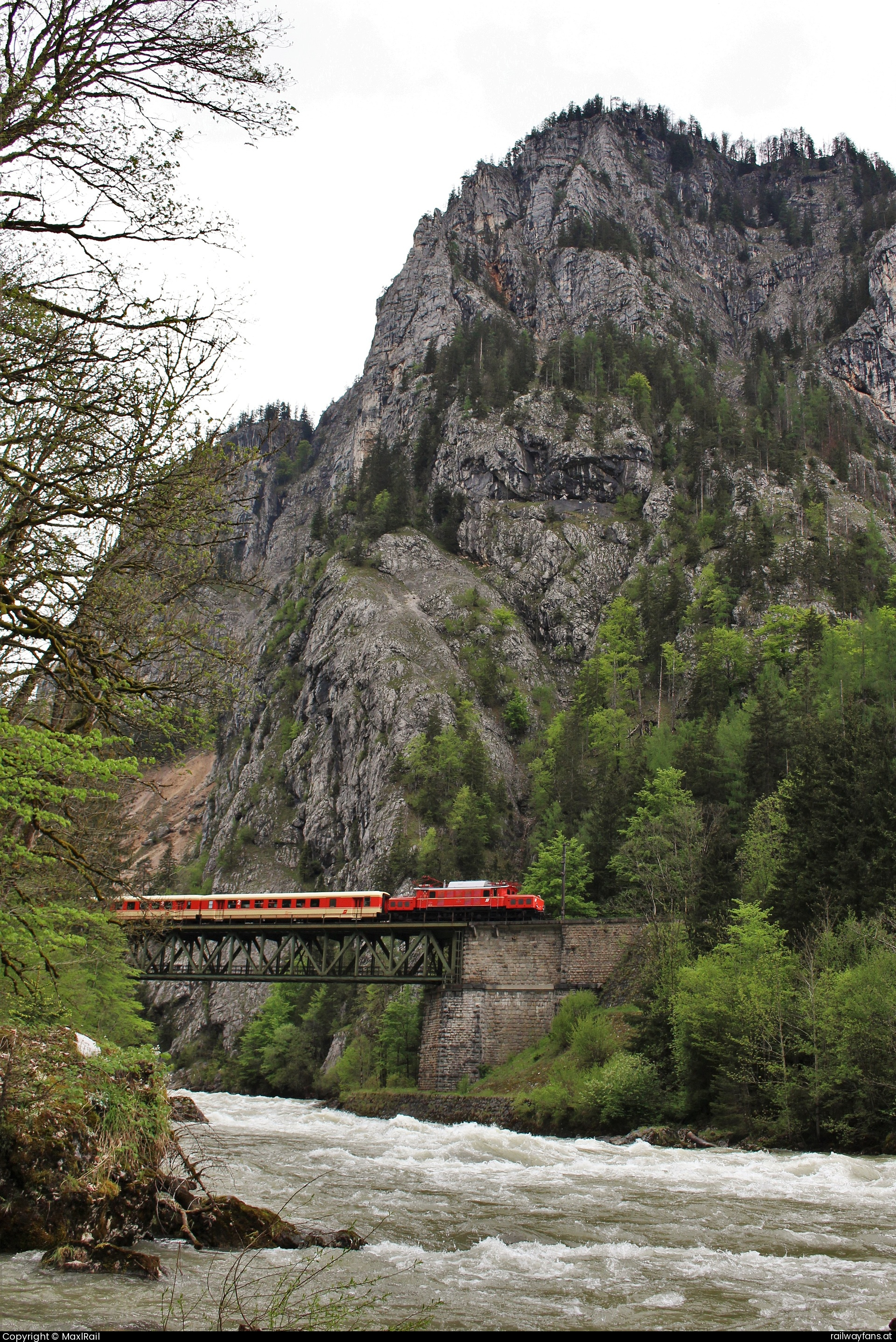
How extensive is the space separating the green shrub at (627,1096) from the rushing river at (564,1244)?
163 inches

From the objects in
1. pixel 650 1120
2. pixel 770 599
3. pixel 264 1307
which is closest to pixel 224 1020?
pixel 650 1120

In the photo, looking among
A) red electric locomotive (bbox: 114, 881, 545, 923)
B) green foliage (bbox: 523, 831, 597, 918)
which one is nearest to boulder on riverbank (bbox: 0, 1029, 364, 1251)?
red electric locomotive (bbox: 114, 881, 545, 923)

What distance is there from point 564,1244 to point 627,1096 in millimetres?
17878

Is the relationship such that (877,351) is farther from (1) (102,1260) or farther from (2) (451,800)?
(1) (102,1260)

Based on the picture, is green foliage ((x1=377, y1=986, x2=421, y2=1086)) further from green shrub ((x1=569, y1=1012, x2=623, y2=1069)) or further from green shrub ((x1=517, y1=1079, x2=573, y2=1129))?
green shrub ((x1=517, y1=1079, x2=573, y2=1129))

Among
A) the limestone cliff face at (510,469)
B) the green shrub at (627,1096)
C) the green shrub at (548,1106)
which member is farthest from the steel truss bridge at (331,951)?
the limestone cliff face at (510,469)

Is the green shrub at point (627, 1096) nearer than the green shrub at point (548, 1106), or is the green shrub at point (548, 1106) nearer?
the green shrub at point (627, 1096)

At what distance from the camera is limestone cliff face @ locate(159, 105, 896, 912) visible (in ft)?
281

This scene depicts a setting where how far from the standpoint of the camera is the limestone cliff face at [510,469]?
85688 millimetres

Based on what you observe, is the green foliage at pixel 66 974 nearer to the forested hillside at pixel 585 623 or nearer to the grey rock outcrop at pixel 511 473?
the forested hillside at pixel 585 623

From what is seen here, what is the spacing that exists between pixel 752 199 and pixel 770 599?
135m

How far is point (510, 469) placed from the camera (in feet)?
364

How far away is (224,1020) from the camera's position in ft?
→ 234

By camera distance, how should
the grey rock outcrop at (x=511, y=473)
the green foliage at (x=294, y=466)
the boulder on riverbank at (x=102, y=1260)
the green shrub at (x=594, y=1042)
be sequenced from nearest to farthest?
the boulder on riverbank at (x=102, y=1260), the green shrub at (x=594, y=1042), the grey rock outcrop at (x=511, y=473), the green foliage at (x=294, y=466)
